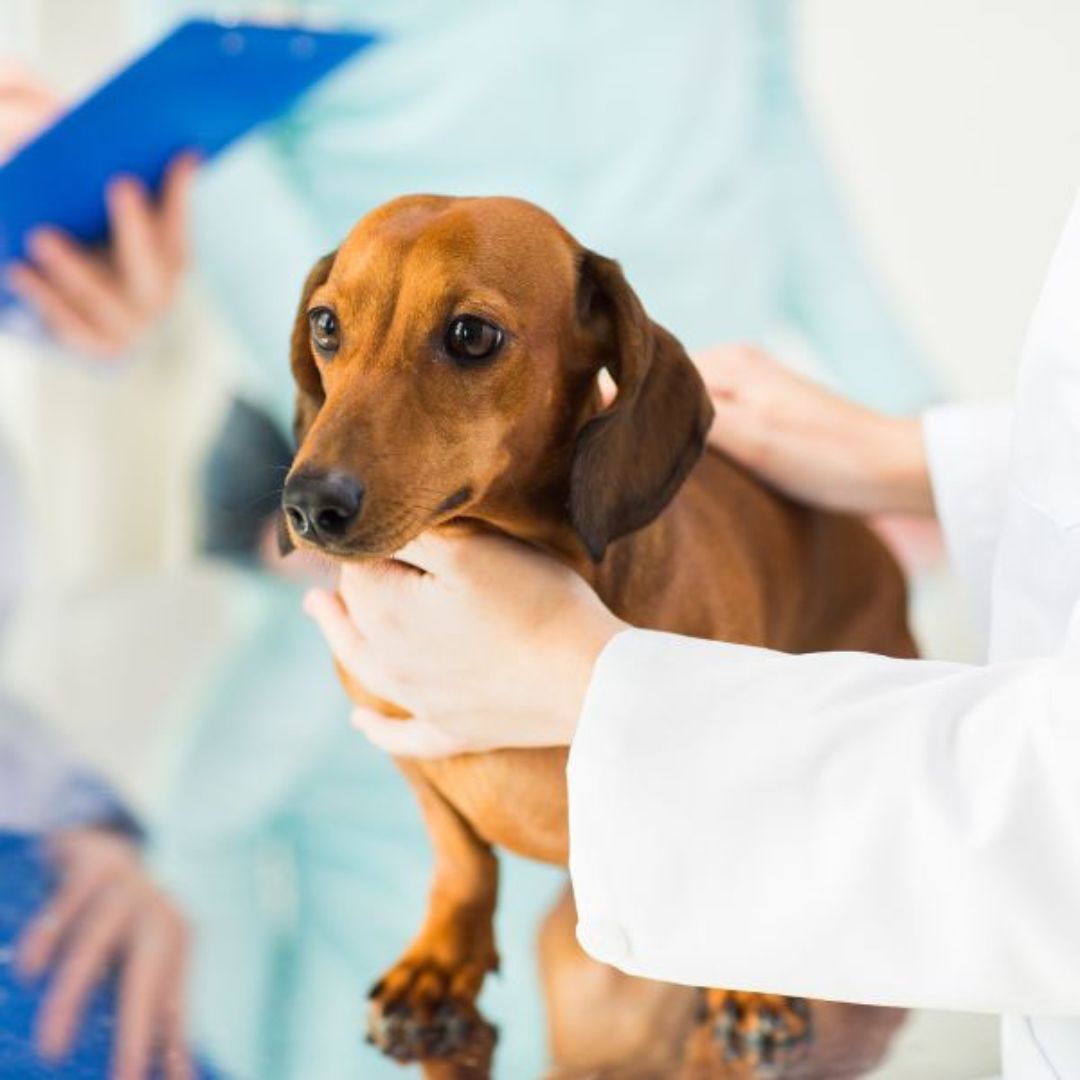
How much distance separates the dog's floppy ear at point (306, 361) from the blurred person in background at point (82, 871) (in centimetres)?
34

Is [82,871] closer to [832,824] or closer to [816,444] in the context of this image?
[816,444]

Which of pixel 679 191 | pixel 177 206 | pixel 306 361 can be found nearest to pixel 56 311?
pixel 177 206

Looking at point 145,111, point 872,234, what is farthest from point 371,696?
point 872,234

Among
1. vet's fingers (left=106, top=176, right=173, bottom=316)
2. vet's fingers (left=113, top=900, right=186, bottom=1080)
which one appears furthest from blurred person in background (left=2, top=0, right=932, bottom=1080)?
vet's fingers (left=113, top=900, right=186, bottom=1080)

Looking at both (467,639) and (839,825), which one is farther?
(467,639)

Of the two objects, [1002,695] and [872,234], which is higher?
[1002,695]

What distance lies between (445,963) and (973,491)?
20.4 inches

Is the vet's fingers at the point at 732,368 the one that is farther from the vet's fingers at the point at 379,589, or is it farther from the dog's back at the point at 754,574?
the vet's fingers at the point at 379,589

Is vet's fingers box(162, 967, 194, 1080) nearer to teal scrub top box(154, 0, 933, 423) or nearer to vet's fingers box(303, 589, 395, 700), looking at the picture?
vet's fingers box(303, 589, 395, 700)

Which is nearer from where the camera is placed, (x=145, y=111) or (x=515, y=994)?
(x=515, y=994)

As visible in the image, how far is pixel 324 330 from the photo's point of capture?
948mm

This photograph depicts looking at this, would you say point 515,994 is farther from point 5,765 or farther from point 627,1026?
point 5,765

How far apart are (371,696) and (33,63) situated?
5.93ft

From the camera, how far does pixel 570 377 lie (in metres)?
0.97
